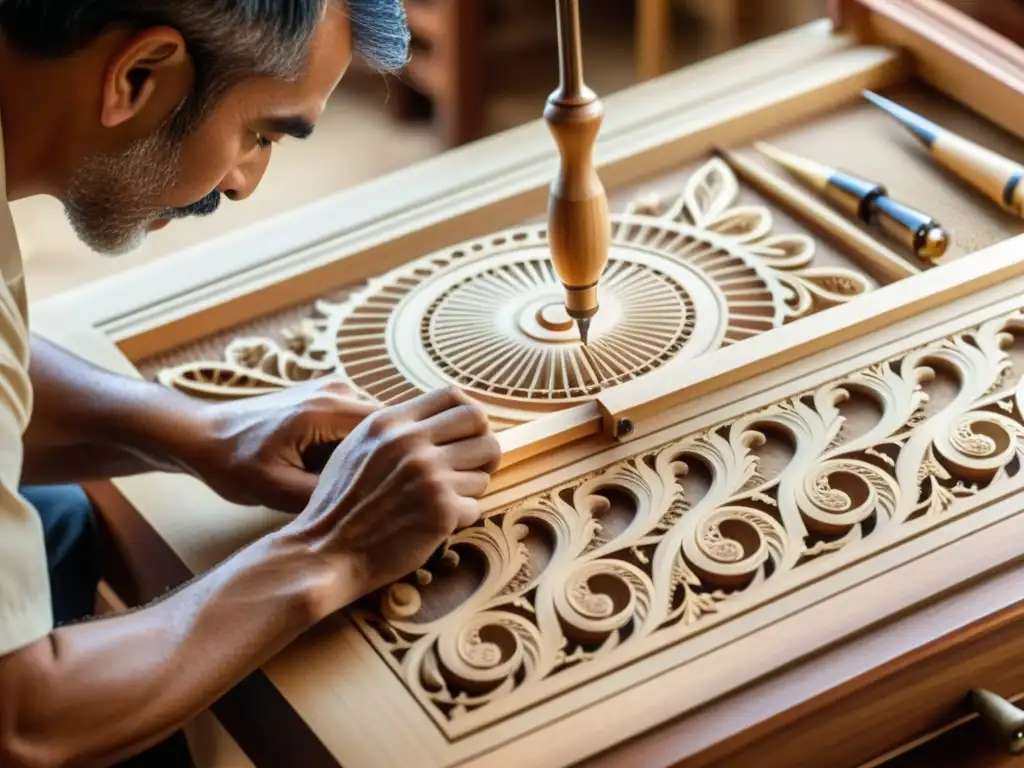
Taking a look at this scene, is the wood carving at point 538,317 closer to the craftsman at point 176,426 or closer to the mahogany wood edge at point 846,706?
the craftsman at point 176,426

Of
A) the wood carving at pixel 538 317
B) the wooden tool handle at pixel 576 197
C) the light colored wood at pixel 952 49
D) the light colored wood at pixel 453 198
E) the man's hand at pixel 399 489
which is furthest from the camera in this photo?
the light colored wood at pixel 952 49

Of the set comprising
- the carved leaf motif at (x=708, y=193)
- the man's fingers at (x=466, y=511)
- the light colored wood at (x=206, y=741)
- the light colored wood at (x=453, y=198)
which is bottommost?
the man's fingers at (x=466, y=511)

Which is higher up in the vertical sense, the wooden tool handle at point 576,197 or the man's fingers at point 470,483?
the wooden tool handle at point 576,197

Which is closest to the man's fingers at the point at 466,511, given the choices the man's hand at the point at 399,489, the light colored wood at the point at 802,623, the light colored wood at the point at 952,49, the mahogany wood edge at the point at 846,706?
the man's hand at the point at 399,489

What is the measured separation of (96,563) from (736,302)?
626 mm

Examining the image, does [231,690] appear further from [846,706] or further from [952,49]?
[952,49]

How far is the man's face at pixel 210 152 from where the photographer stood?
110cm

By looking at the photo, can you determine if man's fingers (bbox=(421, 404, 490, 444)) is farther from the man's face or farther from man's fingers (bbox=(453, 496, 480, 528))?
the man's face

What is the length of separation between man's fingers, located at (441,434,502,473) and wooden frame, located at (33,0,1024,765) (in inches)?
1.0

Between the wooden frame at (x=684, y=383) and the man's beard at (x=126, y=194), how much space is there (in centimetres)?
15

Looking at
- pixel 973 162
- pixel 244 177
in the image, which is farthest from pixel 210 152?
pixel 973 162

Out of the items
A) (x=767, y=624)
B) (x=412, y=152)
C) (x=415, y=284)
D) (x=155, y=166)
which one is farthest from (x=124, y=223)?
(x=412, y=152)

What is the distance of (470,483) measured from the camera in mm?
1100

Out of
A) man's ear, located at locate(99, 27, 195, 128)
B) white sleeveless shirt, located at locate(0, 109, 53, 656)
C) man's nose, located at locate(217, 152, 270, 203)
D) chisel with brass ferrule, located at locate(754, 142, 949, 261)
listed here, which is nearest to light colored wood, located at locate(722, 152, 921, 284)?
chisel with brass ferrule, located at locate(754, 142, 949, 261)
